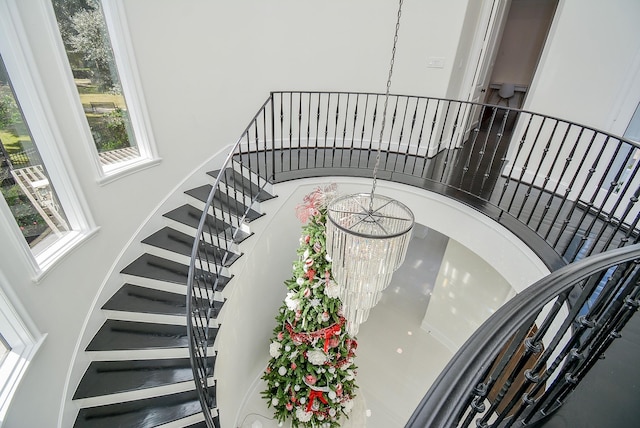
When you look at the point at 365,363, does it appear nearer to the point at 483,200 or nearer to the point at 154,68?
the point at 483,200

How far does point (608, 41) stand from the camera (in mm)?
2883

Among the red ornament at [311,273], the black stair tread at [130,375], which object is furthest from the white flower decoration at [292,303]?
the black stair tread at [130,375]

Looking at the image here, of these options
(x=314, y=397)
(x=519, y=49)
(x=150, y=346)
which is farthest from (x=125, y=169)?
(x=519, y=49)

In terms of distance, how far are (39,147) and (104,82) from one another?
3.34ft

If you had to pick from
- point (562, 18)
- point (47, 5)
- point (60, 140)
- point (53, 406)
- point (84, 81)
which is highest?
point (562, 18)

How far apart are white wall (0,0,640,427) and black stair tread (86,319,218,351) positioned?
27 centimetres

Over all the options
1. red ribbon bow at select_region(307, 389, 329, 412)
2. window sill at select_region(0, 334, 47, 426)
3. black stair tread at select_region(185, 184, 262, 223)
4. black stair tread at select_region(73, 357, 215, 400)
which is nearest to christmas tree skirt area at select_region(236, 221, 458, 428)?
red ribbon bow at select_region(307, 389, 329, 412)

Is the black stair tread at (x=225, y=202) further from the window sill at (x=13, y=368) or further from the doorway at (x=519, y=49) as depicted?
the doorway at (x=519, y=49)

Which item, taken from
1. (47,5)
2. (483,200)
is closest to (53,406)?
(47,5)

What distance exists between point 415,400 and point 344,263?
11.7 ft

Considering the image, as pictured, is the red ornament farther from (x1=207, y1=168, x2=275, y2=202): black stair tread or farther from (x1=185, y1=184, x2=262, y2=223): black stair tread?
(x1=207, y1=168, x2=275, y2=202): black stair tread

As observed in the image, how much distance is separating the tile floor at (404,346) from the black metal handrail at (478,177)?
1.52 m

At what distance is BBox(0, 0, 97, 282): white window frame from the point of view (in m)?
1.95

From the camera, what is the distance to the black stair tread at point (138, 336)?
8.80 feet
